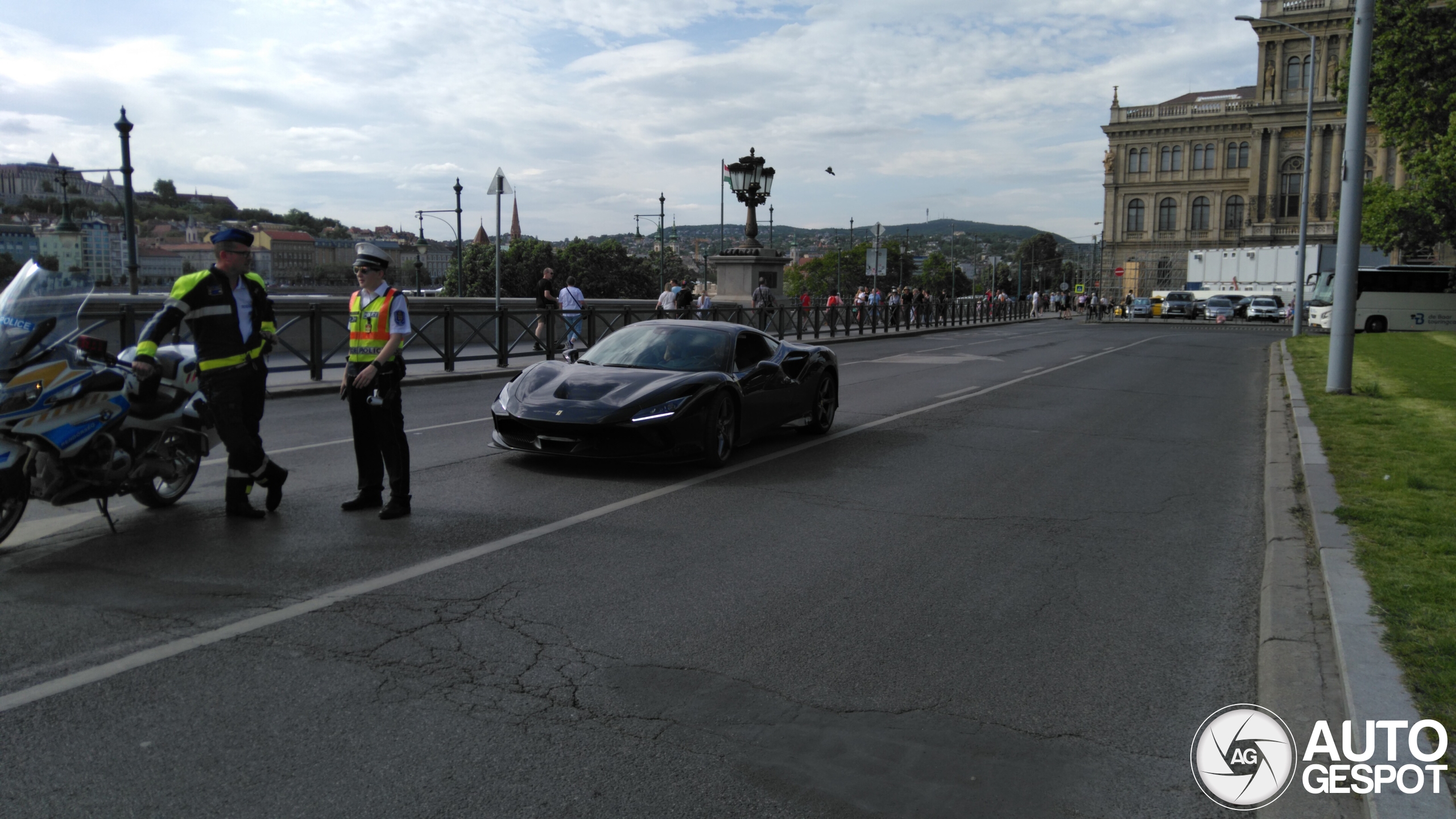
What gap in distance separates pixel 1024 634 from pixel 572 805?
8.34 feet

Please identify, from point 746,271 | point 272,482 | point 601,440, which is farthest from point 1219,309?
point 272,482

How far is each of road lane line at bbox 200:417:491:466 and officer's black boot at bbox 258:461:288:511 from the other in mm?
1733

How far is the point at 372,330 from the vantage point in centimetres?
708

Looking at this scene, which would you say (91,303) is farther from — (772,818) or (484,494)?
(772,818)

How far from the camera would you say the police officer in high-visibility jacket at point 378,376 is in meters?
7.00

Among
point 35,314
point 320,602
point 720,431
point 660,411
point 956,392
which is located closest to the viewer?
point 320,602

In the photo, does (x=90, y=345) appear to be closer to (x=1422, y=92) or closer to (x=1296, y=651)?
(x=1296, y=651)

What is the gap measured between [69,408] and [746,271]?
28563 mm

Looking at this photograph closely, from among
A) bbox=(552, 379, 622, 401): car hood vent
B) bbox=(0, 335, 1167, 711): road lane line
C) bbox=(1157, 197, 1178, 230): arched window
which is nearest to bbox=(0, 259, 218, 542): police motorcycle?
bbox=(0, 335, 1167, 711): road lane line

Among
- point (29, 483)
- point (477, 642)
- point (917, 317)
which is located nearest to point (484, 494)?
point (29, 483)

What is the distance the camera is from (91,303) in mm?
15867

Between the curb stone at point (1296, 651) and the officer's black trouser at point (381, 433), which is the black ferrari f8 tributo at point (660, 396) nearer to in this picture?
the officer's black trouser at point (381, 433)

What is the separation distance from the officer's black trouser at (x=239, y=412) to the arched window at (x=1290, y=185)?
104m

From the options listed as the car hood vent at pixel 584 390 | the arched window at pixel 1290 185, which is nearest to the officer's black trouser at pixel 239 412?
the car hood vent at pixel 584 390
